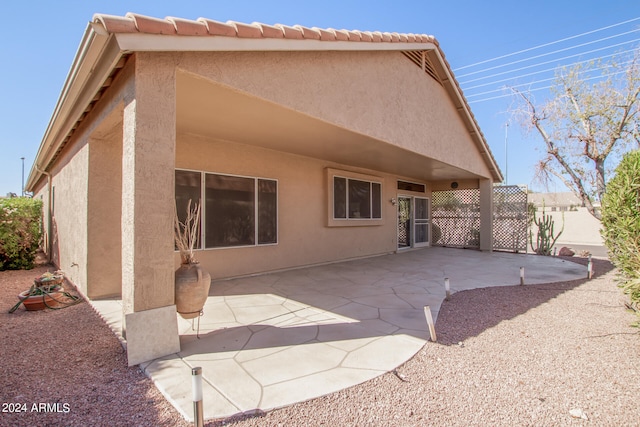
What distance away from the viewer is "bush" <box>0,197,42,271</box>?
8281mm

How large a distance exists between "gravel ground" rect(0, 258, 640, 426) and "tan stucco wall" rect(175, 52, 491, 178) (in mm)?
3487

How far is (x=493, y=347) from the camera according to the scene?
3656 mm

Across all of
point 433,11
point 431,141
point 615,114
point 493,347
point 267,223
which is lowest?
point 493,347

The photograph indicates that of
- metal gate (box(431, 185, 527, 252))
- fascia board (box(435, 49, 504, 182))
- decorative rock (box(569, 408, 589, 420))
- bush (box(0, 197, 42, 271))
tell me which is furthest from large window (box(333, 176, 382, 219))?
bush (box(0, 197, 42, 271))

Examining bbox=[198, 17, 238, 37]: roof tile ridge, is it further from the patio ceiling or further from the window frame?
the window frame

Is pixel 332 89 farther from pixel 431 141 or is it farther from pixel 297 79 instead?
pixel 431 141

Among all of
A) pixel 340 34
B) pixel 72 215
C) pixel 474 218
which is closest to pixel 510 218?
pixel 474 218

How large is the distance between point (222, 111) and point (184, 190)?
228 cm

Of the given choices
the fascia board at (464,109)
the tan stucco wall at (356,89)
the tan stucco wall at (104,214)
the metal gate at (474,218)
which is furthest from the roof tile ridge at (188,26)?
the metal gate at (474,218)

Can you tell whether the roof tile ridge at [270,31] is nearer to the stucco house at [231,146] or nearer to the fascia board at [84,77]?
the stucco house at [231,146]

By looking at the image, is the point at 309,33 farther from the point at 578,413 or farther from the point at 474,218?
the point at 474,218

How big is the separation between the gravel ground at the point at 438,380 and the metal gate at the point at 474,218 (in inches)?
349

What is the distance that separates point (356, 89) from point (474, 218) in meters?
10.8

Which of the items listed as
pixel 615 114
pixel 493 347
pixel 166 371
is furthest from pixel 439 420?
pixel 615 114
